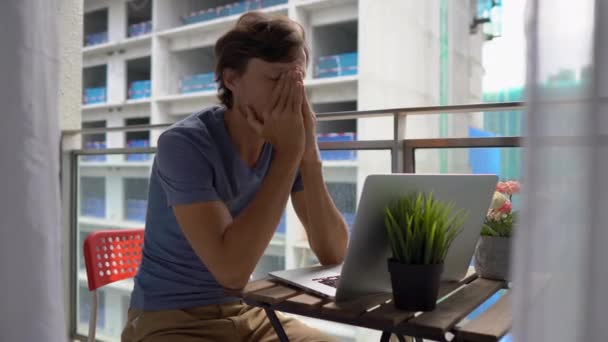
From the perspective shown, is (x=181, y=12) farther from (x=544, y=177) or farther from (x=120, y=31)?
(x=544, y=177)

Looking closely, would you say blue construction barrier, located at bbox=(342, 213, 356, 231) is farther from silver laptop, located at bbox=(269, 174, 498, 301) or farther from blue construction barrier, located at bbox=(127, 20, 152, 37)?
blue construction barrier, located at bbox=(127, 20, 152, 37)

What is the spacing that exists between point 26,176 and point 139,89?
13.4m

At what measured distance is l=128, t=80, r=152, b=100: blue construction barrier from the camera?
13.1 m

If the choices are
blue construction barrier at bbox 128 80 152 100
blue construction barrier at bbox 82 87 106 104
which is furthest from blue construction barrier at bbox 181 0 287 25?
blue construction barrier at bbox 82 87 106 104

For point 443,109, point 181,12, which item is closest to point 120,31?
point 181,12

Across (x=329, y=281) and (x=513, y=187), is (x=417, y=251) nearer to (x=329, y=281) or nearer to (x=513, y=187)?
(x=329, y=281)

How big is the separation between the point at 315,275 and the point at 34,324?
44cm

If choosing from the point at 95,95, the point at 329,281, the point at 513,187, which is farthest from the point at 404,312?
the point at 95,95

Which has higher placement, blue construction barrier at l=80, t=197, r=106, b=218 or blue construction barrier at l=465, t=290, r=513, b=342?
blue construction barrier at l=465, t=290, r=513, b=342

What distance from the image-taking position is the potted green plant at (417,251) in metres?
0.70

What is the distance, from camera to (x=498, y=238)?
943 mm

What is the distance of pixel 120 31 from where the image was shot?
43.7 feet

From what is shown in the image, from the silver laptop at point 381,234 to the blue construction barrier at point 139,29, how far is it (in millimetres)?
13275

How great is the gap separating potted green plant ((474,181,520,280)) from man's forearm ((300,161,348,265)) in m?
0.27
